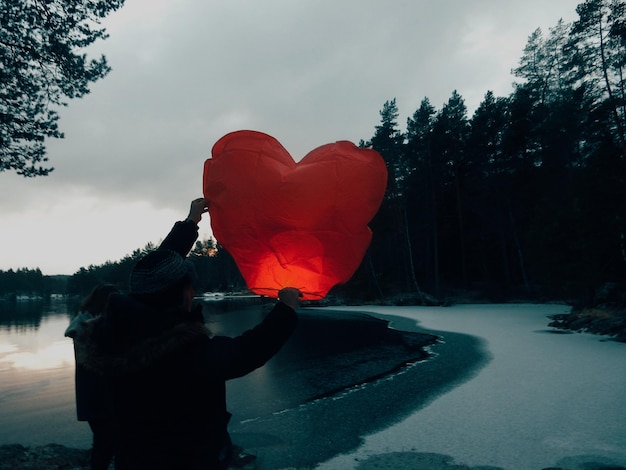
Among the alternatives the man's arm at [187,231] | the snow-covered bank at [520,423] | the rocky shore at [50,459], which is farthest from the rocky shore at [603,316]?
the man's arm at [187,231]

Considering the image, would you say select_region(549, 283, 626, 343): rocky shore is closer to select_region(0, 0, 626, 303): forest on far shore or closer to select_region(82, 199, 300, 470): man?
select_region(0, 0, 626, 303): forest on far shore

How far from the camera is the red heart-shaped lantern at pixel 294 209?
210 cm

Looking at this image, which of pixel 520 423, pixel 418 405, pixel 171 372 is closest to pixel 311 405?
pixel 418 405

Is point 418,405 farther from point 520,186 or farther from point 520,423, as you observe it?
point 520,186

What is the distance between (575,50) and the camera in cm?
2070

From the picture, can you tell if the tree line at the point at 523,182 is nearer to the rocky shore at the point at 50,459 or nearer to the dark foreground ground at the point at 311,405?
the dark foreground ground at the point at 311,405

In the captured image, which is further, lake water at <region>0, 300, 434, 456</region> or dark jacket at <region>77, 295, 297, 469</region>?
lake water at <region>0, 300, 434, 456</region>

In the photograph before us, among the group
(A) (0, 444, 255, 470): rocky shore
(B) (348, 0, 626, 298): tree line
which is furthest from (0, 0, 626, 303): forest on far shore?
(A) (0, 444, 255, 470): rocky shore

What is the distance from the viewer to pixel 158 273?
1615mm

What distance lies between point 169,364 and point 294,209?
94cm

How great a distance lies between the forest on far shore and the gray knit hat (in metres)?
17.7

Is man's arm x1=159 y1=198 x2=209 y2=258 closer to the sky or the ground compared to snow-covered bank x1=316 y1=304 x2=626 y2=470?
closer to the sky

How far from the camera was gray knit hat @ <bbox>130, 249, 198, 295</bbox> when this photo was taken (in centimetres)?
159

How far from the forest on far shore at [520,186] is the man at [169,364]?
17665mm
